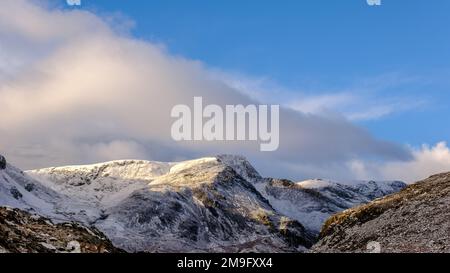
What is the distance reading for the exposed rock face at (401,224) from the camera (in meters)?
64.6

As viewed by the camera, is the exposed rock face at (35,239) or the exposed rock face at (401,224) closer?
the exposed rock face at (35,239)

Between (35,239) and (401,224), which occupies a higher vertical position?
(401,224)

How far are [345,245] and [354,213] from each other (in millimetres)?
15660

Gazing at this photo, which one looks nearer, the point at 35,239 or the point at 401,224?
the point at 35,239

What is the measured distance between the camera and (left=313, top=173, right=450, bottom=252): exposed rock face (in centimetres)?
6456

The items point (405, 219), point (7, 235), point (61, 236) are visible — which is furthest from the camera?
point (405, 219)

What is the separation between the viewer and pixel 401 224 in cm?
7394

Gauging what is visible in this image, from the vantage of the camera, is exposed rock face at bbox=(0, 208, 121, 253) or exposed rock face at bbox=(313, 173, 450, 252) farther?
exposed rock face at bbox=(313, 173, 450, 252)
